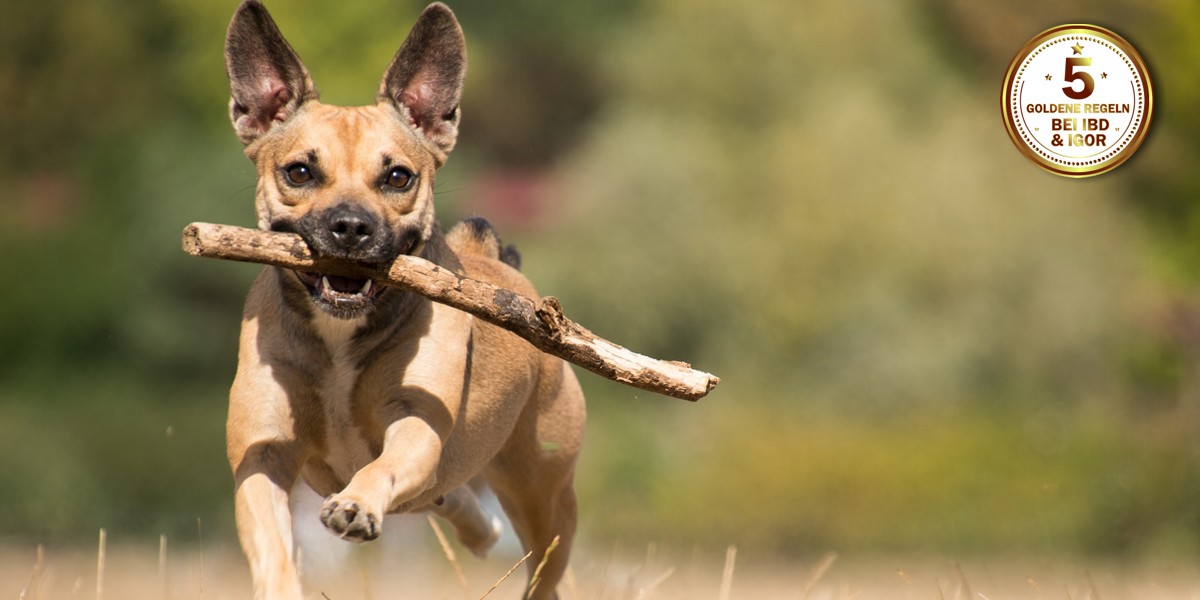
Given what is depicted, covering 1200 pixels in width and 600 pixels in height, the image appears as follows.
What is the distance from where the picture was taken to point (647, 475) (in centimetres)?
2831

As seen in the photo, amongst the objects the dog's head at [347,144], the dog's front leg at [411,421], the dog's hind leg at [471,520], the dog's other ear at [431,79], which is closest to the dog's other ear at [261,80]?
the dog's head at [347,144]

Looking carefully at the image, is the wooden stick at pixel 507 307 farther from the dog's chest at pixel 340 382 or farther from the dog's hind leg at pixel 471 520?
the dog's hind leg at pixel 471 520

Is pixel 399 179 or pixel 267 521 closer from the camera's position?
pixel 267 521

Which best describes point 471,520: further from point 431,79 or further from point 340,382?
point 431,79

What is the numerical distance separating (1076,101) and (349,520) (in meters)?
8.23

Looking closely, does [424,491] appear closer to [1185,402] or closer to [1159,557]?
[1159,557]

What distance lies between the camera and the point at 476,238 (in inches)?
342

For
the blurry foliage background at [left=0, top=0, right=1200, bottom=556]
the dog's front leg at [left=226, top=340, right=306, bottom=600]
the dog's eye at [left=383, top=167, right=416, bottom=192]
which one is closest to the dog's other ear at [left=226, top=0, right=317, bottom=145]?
the dog's eye at [left=383, top=167, right=416, bottom=192]

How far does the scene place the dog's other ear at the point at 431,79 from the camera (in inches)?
287

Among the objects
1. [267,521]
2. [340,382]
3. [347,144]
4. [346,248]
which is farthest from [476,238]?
[267,521]

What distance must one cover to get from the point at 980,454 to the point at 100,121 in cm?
1667

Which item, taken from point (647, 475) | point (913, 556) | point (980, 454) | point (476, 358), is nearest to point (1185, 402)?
point (980, 454)

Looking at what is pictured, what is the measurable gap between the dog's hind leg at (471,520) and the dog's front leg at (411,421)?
4.40ft

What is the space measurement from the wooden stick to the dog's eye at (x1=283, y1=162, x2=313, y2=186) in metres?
0.38
